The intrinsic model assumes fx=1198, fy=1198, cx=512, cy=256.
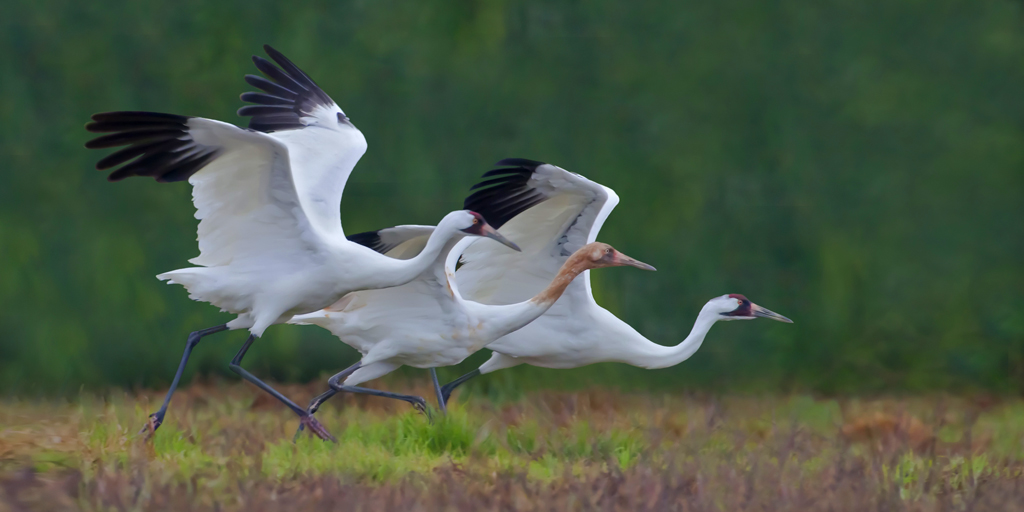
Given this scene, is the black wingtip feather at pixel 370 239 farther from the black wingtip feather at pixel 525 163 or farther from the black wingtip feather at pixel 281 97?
the black wingtip feather at pixel 525 163

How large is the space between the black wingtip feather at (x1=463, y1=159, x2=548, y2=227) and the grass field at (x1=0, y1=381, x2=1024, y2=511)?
3.50ft

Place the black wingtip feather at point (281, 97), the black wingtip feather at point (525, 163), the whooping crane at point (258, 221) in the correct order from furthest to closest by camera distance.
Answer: the black wingtip feather at point (281, 97), the black wingtip feather at point (525, 163), the whooping crane at point (258, 221)

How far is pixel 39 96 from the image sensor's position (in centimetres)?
809

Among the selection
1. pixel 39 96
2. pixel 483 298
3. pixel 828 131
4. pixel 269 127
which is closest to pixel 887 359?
pixel 828 131

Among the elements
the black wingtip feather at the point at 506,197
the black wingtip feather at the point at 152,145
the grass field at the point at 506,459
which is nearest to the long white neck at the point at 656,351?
the grass field at the point at 506,459

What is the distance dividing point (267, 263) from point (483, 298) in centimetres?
163

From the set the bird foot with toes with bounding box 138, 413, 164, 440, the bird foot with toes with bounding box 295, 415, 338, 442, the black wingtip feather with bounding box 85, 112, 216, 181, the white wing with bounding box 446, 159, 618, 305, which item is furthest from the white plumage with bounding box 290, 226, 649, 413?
the black wingtip feather with bounding box 85, 112, 216, 181

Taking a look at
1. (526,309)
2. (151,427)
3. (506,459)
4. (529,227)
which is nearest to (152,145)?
(151,427)

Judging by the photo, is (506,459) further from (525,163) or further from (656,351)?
(656,351)

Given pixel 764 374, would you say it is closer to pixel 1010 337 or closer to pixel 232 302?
pixel 1010 337

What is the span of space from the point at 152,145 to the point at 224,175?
37 centimetres

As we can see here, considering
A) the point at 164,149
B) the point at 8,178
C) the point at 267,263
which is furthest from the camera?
the point at 8,178

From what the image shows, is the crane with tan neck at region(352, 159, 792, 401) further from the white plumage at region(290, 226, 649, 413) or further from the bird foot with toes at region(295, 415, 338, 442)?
the bird foot with toes at region(295, 415, 338, 442)

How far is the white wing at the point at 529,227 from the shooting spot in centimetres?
630
